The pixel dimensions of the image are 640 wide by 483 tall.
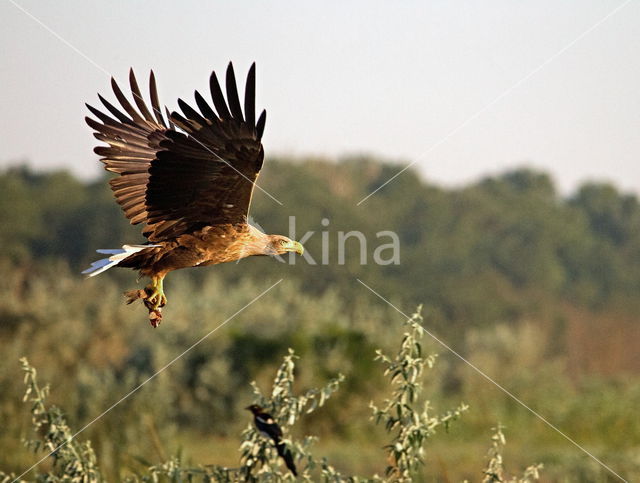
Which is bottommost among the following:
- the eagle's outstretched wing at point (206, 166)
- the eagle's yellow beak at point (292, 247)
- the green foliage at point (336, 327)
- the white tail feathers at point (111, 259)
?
the green foliage at point (336, 327)

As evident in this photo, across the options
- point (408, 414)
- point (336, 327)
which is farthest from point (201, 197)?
point (336, 327)

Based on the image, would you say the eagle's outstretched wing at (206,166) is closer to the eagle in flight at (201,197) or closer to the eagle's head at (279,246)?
the eagle in flight at (201,197)

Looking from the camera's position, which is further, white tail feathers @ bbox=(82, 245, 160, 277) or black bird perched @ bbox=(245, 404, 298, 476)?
white tail feathers @ bbox=(82, 245, 160, 277)

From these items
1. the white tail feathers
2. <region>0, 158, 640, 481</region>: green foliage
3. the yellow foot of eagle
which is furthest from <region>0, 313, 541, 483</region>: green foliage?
the yellow foot of eagle

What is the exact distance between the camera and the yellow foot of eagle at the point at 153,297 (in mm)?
6637

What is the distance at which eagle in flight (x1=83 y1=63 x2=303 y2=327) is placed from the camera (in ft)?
20.4

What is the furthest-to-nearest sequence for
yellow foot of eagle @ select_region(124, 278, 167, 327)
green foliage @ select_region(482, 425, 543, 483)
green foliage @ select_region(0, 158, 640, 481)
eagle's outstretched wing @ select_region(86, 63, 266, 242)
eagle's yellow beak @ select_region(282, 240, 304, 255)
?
green foliage @ select_region(0, 158, 640, 481), eagle's yellow beak @ select_region(282, 240, 304, 255), yellow foot of eagle @ select_region(124, 278, 167, 327), eagle's outstretched wing @ select_region(86, 63, 266, 242), green foliage @ select_region(482, 425, 543, 483)

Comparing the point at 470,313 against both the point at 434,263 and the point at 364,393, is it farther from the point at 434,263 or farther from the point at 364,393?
the point at 364,393

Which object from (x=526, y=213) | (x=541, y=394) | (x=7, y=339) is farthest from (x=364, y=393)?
(x=526, y=213)

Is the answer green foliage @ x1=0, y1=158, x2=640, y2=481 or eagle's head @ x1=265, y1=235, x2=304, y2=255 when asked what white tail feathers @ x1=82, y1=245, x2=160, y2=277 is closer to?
eagle's head @ x1=265, y1=235, x2=304, y2=255

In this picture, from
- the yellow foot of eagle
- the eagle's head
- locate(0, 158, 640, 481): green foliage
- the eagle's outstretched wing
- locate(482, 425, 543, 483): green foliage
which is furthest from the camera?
locate(0, 158, 640, 481): green foliage

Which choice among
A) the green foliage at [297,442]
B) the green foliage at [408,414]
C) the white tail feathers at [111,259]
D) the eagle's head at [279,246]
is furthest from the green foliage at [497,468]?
the white tail feathers at [111,259]

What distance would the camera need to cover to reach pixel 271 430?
5.83 meters

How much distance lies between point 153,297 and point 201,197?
0.72m
